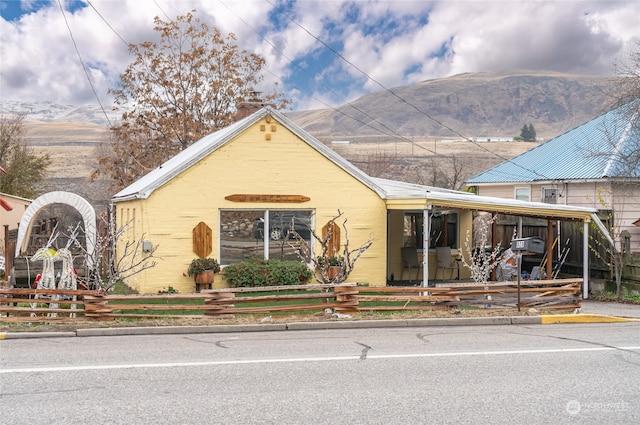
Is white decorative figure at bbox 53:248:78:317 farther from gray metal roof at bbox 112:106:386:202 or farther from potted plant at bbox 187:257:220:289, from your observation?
potted plant at bbox 187:257:220:289

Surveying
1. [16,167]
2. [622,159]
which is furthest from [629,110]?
[16,167]

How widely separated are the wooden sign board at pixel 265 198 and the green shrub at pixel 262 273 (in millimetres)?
1684

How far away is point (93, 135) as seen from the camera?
164 m

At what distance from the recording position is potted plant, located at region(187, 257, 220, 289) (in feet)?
61.6

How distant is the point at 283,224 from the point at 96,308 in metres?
7.55

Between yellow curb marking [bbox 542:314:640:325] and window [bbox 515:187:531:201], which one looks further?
window [bbox 515:187:531:201]

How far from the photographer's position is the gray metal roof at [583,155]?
2575 cm

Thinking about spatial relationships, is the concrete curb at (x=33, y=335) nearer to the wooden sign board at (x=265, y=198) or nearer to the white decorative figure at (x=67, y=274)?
the white decorative figure at (x=67, y=274)

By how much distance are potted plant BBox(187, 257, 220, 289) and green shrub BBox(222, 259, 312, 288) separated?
0.47m

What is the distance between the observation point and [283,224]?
20.3 meters

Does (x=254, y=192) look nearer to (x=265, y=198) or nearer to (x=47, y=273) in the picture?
Result: (x=265, y=198)

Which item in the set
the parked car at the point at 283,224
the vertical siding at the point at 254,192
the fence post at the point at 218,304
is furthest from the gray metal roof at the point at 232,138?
the fence post at the point at 218,304

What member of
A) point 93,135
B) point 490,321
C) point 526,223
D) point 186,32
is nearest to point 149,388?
point 490,321

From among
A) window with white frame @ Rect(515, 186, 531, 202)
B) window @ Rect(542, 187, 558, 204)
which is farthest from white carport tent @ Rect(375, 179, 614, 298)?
window with white frame @ Rect(515, 186, 531, 202)
